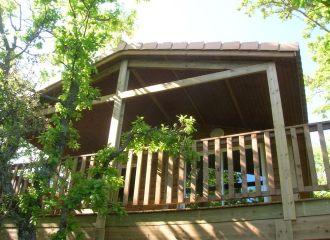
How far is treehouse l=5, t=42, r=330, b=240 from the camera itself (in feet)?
15.5

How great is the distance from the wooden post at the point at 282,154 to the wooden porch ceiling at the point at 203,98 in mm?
527

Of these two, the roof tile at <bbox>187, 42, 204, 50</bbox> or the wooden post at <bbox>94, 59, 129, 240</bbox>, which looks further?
the roof tile at <bbox>187, 42, 204, 50</bbox>

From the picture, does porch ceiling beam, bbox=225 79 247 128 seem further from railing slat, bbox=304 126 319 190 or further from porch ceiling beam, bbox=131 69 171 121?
railing slat, bbox=304 126 319 190

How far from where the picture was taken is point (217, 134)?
28.2 ft

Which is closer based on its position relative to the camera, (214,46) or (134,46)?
(214,46)

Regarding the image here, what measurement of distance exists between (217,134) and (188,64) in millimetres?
2597

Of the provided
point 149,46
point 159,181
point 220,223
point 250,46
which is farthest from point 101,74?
point 220,223

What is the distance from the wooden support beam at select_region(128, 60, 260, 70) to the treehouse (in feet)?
0.07

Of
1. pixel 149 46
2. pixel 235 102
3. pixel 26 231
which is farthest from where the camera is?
pixel 235 102

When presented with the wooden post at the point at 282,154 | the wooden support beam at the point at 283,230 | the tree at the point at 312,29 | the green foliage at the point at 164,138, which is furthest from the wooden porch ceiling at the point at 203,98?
the tree at the point at 312,29

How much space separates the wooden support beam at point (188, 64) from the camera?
6154 millimetres

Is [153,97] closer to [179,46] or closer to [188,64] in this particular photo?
[188,64]

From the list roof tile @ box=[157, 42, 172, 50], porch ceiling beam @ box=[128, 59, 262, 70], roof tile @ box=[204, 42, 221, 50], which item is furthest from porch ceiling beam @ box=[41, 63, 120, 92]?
roof tile @ box=[204, 42, 221, 50]

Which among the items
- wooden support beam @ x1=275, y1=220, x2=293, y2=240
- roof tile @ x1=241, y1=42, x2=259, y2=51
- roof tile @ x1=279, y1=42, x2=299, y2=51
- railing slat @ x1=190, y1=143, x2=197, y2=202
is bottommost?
wooden support beam @ x1=275, y1=220, x2=293, y2=240
